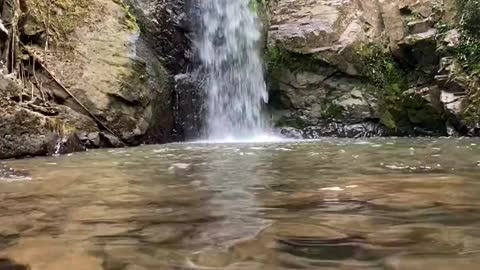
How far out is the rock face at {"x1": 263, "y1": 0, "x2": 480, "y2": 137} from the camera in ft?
26.6

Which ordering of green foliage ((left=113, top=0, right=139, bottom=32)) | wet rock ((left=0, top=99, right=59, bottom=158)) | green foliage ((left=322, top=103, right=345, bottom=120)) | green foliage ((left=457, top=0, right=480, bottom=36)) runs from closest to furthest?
wet rock ((left=0, top=99, right=59, bottom=158))
green foliage ((left=113, top=0, right=139, bottom=32))
green foliage ((left=457, top=0, right=480, bottom=36))
green foliage ((left=322, top=103, right=345, bottom=120))

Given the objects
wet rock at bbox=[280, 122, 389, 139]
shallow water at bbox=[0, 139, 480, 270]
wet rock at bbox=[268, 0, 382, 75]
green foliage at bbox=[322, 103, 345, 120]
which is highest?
wet rock at bbox=[268, 0, 382, 75]

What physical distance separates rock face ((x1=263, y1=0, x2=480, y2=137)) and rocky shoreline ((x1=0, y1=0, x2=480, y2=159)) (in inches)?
0.7

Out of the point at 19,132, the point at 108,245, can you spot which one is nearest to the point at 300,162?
the point at 108,245

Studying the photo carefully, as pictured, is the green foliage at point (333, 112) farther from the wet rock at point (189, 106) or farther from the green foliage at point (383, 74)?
the wet rock at point (189, 106)

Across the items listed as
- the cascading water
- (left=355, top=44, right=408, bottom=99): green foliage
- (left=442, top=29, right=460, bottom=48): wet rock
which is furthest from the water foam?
(left=442, top=29, right=460, bottom=48): wet rock

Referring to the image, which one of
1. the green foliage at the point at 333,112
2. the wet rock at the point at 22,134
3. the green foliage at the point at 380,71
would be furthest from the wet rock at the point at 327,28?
the wet rock at the point at 22,134

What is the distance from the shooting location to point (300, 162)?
12.5ft

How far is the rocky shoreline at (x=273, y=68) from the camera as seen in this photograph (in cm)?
653

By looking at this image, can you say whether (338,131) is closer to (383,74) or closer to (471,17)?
(383,74)

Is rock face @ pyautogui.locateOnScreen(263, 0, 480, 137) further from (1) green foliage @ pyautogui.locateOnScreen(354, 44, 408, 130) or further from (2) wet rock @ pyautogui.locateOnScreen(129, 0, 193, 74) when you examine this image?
Result: (2) wet rock @ pyautogui.locateOnScreen(129, 0, 193, 74)

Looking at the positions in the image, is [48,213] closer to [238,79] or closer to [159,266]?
[159,266]

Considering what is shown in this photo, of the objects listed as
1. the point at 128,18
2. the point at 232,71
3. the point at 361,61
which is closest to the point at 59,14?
the point at 128,18

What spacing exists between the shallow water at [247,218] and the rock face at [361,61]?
504cm
